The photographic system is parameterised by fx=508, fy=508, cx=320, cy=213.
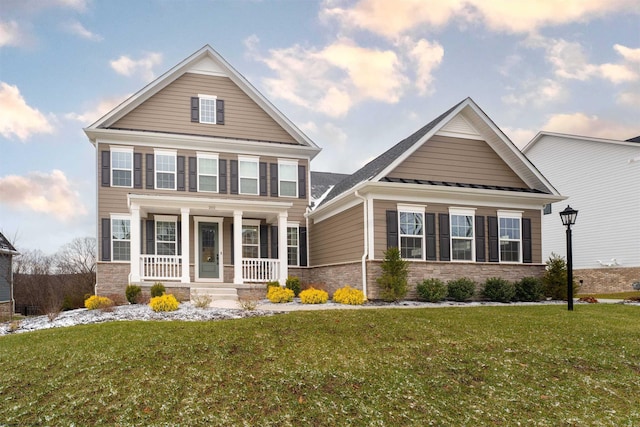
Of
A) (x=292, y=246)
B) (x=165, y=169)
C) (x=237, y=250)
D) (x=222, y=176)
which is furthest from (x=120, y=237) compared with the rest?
(x=292, y=246)

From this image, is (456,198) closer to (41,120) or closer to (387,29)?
(387,29)

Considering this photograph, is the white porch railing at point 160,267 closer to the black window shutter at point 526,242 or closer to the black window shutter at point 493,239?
the black window shutter at point 493,239

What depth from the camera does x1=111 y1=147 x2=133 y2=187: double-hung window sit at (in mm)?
19266

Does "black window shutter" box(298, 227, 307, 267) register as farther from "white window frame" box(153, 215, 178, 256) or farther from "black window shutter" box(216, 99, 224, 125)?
"black window shutter" box(216, 99, 224, 125)

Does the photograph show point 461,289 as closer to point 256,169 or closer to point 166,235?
point 256,169

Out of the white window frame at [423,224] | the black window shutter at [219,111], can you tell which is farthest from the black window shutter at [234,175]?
the white window frame at [423,224]

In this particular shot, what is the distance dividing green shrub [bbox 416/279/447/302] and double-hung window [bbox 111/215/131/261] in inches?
419

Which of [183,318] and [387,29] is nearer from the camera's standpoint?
[183,318]

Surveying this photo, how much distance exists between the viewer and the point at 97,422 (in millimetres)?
6684

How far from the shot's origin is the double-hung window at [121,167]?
19.3 m

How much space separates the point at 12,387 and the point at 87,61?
11700 millimetres

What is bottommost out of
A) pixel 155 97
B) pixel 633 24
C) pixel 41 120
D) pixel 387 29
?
pixel 41 120

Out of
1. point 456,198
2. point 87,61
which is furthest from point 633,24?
point 87,61

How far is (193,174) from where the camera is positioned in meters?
20.1
